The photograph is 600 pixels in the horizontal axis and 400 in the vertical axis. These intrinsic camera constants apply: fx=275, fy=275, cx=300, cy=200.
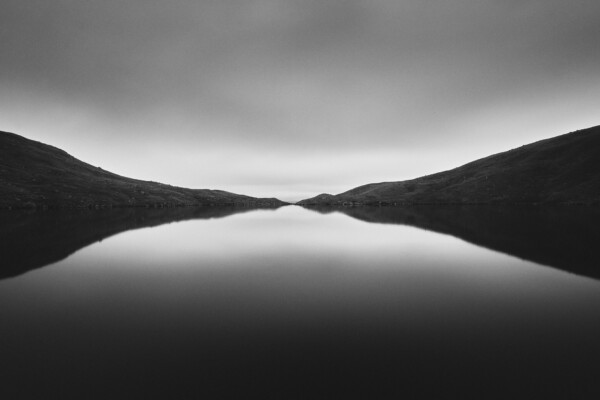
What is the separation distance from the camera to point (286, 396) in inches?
290

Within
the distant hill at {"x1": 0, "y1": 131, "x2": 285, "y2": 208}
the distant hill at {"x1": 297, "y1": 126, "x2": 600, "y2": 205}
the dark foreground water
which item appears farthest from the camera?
the distant hill at {"x1": 297, "y1": 126, "x2": 600, "y2": 205}

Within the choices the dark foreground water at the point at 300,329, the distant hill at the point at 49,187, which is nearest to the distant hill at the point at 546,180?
the dark foreground water at the point at 300,329

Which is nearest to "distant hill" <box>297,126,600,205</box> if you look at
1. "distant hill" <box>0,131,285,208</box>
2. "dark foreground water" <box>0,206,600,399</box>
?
"dark foreground water" <box>0,206,600,399</box>

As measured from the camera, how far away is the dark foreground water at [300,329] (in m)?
7.95

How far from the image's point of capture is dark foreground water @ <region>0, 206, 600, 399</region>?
7.95 metres

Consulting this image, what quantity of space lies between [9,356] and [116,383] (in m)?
4.71

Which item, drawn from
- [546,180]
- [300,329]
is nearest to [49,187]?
[300,329]

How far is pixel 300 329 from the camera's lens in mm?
11523

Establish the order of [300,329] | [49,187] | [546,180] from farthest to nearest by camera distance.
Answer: [546,180], [49,187], [300,329]

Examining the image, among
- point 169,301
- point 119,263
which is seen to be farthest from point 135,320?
point 119,263

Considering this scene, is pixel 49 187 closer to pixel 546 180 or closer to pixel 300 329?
pixel 300 329

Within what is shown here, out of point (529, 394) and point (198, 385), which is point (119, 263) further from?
point (529, 394)

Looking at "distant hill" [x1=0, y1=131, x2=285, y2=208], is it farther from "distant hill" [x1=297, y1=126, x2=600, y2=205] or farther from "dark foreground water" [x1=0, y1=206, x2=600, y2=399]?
"distant hill" [x1=297, y1=126, x2=600, y2=205]

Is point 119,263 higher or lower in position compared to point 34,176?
lower
